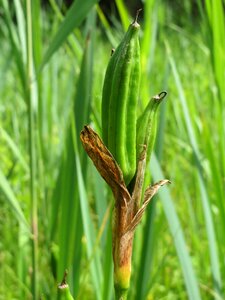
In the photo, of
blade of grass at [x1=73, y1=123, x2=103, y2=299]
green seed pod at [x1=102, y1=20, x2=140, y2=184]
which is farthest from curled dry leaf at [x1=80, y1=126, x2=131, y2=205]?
blade of grass at [x1=73, y1=123, x2=103, y2=299]

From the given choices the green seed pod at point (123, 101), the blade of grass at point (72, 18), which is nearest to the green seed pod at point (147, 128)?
the green seed pod at point (123, 101)

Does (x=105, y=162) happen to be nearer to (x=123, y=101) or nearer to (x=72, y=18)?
(x=123, y=101)

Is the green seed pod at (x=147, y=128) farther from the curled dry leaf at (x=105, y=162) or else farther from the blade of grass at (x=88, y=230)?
the blade of grass at (x=88, y=230)

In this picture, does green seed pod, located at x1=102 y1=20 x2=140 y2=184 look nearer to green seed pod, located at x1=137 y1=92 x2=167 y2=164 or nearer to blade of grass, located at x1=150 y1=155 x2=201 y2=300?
green seed pod, located at x1=137 y1=92 x2=167 y2=164

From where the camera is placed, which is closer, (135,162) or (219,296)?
(135,162)

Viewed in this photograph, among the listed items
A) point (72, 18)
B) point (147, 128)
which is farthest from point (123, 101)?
point (72, 18)

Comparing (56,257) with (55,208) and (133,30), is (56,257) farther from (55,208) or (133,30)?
(133,30)

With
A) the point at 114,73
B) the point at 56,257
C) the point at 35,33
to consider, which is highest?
the point at 35,33

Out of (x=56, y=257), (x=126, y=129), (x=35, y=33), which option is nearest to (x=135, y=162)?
(x=126, y=129)

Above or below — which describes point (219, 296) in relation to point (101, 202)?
below
